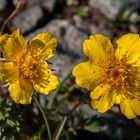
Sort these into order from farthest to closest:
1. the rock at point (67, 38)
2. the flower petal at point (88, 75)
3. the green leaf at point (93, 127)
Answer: the rock at point (67, 38) → the green leaf at point (93, 127) → the flower petal at point (88, 75)

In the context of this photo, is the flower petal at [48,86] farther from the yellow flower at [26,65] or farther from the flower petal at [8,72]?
the flower petal at [8,72]

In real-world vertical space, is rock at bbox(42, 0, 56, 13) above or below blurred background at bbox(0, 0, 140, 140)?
above

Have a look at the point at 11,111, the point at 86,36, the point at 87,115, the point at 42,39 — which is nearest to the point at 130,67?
the point at 42,39

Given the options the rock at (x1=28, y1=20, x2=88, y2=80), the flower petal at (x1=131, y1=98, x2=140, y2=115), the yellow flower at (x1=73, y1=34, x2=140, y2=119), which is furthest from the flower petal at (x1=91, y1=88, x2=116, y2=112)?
the rock at (x1=28, y1=20, x2=88, y2=80)

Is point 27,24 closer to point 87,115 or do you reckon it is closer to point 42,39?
point 87,115

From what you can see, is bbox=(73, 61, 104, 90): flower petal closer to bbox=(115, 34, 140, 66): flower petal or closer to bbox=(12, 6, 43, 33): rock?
bbox=(115, 34, 140, 66): flower petal

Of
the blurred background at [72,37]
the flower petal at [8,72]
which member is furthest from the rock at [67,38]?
the flower petal at [8,72]
